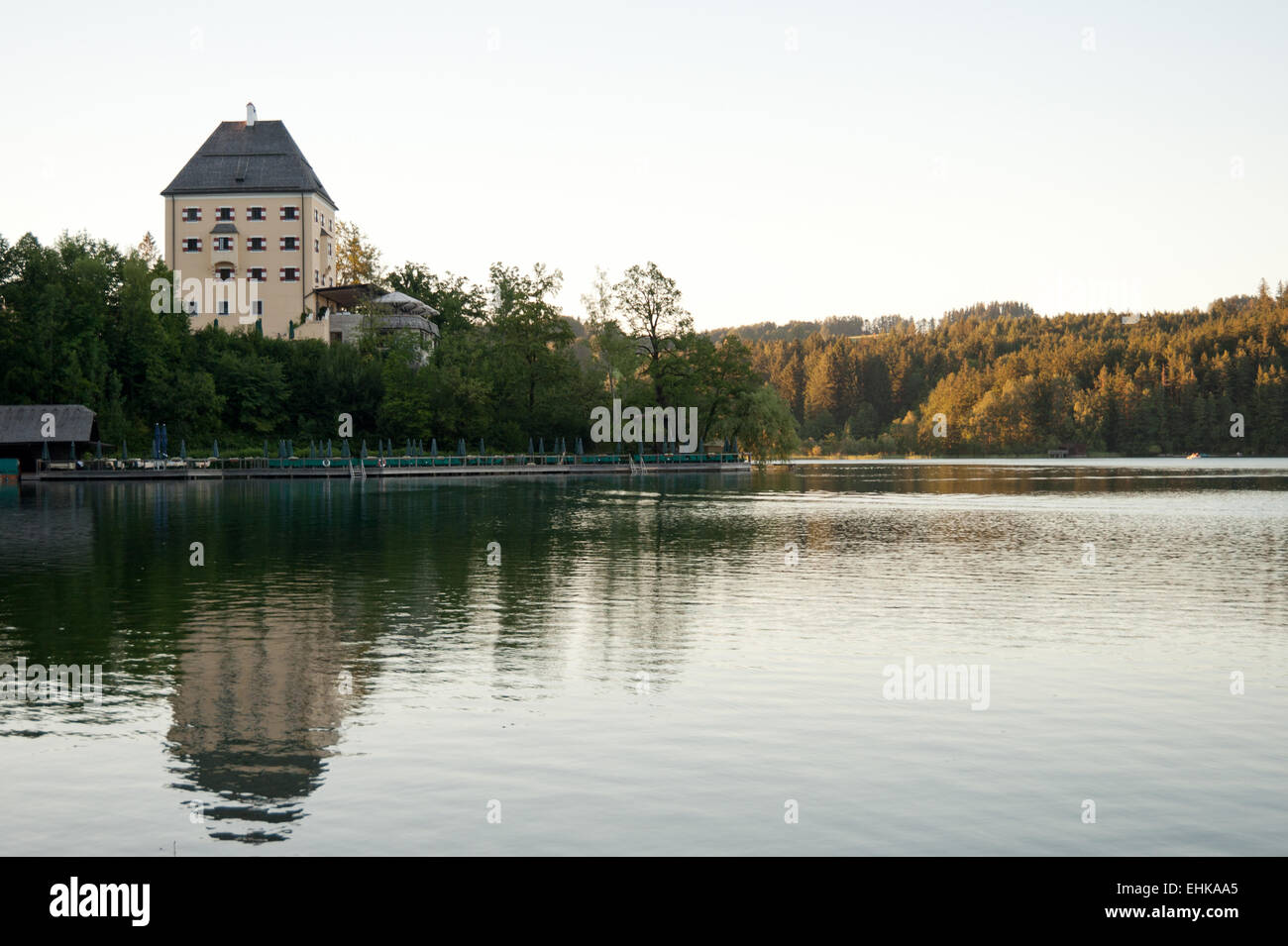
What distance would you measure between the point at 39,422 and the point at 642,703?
304ft

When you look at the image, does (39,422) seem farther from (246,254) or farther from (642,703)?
(642,703)

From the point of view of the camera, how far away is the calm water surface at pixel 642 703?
10117mm

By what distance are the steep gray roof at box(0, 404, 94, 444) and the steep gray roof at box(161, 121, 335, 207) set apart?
3373cm

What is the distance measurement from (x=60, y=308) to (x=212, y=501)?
155ft

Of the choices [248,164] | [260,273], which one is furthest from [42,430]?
[248,164]

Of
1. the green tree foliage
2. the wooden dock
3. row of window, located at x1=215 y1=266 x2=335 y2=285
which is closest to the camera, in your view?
the wooden dock

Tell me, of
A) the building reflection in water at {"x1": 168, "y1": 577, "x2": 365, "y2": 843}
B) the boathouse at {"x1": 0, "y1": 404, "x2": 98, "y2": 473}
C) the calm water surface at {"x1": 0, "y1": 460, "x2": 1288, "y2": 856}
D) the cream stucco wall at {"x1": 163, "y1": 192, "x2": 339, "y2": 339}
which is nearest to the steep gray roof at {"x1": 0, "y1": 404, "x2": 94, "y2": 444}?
the boathouse at {"x1": 0, "y1": 404, "x2": 98, "y2": 473}

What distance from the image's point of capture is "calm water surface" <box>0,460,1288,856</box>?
10.1 meters

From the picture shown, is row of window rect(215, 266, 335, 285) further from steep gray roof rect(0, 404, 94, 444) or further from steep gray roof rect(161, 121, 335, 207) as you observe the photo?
steep gray roof rect(0, 404, 94, 444)

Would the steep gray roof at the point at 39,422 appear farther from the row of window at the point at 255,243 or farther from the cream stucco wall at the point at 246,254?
the row of window at the point at 255,243

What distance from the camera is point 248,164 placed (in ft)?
390
